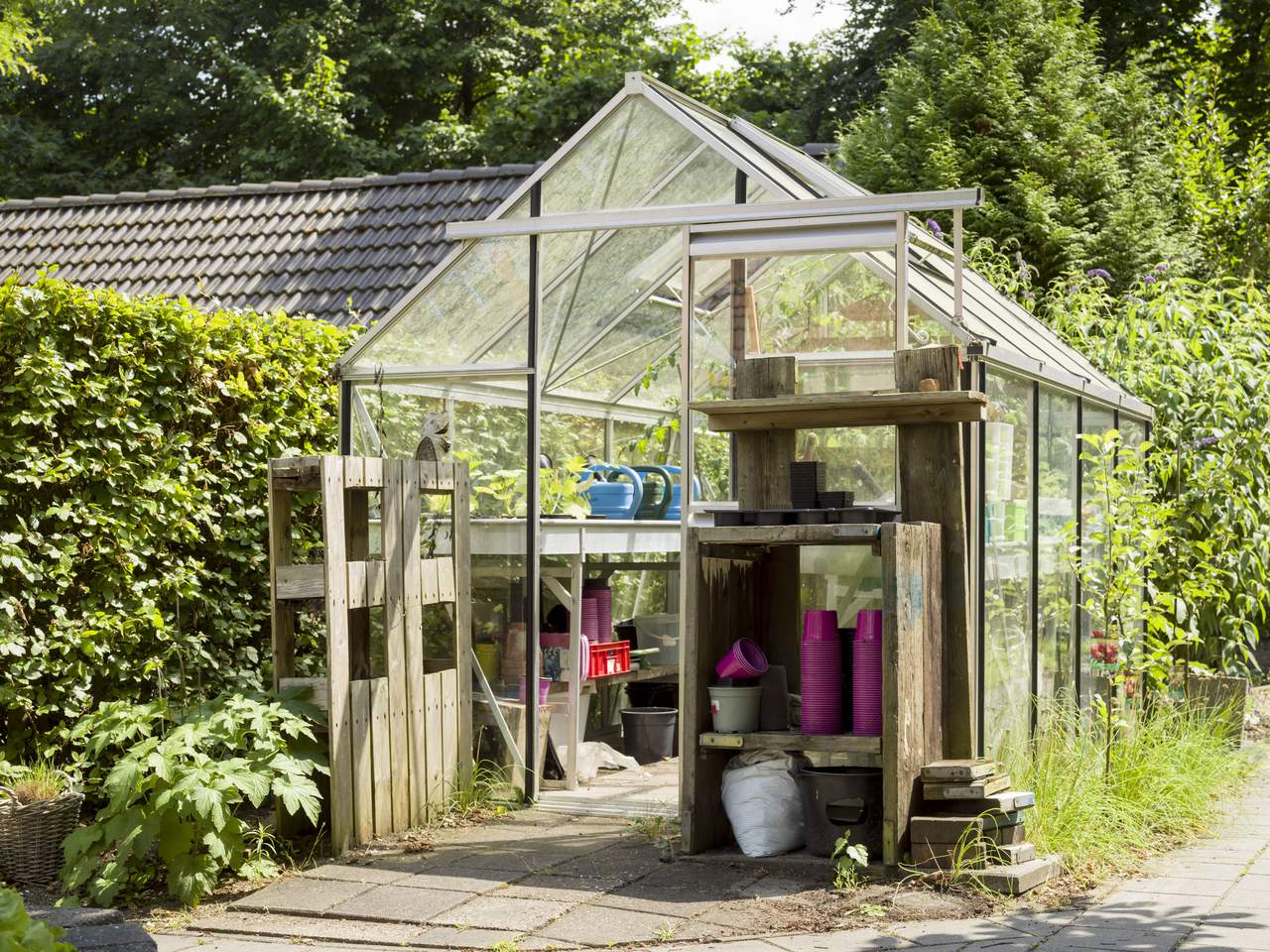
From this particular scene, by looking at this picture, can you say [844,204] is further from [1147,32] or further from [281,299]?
[1147,32]

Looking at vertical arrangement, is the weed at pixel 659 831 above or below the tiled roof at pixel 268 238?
below

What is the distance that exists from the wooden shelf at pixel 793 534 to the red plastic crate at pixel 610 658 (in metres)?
2.29

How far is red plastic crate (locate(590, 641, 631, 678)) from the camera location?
7.99 m

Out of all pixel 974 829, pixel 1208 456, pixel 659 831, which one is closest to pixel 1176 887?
pixel 974 829

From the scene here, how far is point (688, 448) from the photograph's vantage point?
21.5ft

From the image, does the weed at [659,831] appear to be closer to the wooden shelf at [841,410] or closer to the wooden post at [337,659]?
the wooden post at [337,659]

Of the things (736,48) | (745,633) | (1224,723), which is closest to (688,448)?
(745,633)

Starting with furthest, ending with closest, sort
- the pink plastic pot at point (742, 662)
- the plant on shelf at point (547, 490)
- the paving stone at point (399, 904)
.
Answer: the plant on shelf at point (547, 490) < the pink plastic pot at point (742, 662) < the paving stone at point (399, 904)

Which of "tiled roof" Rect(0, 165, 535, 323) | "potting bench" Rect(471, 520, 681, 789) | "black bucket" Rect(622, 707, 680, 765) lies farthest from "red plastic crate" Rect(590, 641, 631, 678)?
"tiled roof" Rect(0, 165, 535, 323)

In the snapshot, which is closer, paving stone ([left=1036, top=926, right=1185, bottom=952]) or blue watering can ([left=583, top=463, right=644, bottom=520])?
paving stone ([left=1036, top=926, right=1185, bottom=952])

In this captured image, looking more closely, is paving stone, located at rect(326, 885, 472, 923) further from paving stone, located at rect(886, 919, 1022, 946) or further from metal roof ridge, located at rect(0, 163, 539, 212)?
metal roof ridge, located at rect(0, 163, 539, 212)

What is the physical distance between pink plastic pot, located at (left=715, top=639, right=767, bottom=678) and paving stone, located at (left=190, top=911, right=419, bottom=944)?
66.0 inches

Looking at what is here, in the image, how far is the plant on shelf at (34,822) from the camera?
5570 mm

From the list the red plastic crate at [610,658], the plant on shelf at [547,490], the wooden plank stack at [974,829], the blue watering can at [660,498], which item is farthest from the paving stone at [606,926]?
the blue watering can at [660,498]
